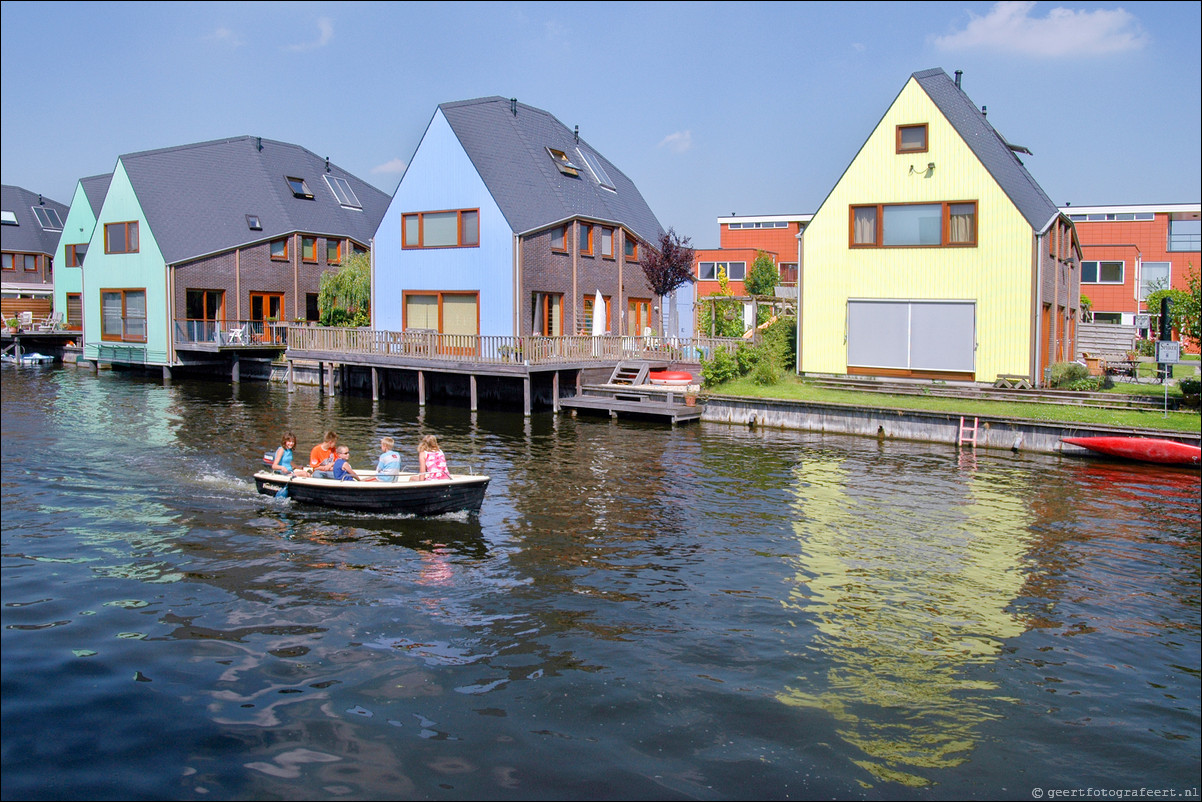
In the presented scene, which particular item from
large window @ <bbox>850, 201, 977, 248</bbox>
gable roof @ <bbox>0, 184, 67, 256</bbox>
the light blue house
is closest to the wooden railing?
the light blue house

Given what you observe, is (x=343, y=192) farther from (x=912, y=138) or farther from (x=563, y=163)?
(x=912, y=138)

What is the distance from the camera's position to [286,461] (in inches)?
821

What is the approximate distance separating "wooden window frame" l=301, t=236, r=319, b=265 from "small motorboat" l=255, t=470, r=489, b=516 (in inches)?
1532

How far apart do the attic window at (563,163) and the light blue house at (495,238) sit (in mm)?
78

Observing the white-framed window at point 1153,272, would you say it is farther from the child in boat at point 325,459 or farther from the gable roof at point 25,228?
the gable roof at point 25,228

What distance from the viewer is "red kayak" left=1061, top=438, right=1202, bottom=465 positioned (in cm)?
2611

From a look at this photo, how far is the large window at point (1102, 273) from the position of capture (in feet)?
218

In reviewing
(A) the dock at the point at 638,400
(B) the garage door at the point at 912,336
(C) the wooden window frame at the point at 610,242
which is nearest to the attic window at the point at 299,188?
(C) the wooden window frame at the point at 610,242

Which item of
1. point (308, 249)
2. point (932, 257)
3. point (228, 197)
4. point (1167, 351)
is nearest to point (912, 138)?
point (932, 257)

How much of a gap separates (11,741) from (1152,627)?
14.4m

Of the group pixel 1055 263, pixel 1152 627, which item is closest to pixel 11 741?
pixel 1152 627

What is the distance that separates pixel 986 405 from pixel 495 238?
20.2m

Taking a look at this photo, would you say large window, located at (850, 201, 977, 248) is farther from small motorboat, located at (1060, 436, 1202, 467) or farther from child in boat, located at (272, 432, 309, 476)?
child in boat, located at (272, 432, 309, 476)

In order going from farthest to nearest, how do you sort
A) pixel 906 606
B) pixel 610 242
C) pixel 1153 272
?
1. pixel 1153 272
2. pixel 610 242
3. pixel 906 606
